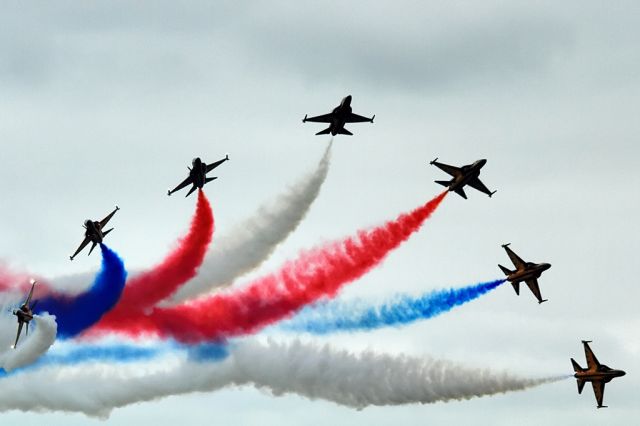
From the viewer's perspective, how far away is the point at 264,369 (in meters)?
136

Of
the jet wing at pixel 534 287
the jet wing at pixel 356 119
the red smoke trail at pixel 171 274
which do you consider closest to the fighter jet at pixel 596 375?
the jet wing at pixel 534 287

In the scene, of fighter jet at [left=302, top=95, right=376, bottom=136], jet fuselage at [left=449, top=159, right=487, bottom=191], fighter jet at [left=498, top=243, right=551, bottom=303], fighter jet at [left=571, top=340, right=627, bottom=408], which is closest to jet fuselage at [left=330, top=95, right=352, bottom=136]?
fighter jet at [left=302, top=95, right=376, bottom=136]

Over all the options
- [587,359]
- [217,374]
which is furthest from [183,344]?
[587,359]

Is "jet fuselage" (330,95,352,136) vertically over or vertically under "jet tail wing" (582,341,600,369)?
over

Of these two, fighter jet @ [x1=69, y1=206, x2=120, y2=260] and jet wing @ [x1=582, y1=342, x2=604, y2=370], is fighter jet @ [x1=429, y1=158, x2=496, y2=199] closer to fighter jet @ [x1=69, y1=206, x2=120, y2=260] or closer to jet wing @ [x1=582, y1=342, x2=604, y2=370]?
jet wing @ [x1=582, y1=342, x2=604, y2=370]

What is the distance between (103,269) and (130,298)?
12.2ft

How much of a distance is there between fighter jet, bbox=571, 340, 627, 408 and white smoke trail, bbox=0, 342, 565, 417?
185 inches

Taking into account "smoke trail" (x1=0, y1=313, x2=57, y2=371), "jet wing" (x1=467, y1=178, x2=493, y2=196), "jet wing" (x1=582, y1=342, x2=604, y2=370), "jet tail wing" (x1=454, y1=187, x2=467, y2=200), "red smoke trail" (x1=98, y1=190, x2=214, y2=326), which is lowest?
"jet wing" (x1=582, y1=342, x2=604, y2=370)

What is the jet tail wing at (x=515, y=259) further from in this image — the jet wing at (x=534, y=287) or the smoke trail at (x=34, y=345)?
→ the smoke trail at (x=34, y=345)

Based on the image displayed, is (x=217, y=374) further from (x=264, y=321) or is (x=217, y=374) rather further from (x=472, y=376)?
(x=472, y=376)

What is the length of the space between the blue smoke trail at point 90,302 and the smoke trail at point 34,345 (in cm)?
228

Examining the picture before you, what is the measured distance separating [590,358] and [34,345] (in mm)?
50753

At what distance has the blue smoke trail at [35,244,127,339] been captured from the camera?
5502 inches

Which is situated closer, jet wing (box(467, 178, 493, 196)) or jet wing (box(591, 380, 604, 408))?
jet wing (box(467, 178, 493, 196))
